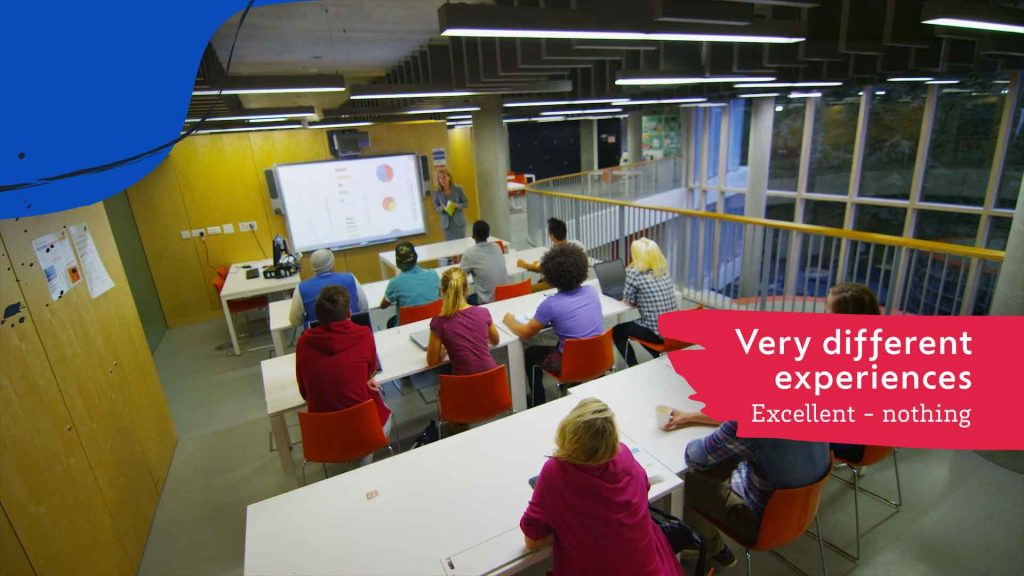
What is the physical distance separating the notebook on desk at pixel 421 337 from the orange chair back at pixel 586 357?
0.96 metres

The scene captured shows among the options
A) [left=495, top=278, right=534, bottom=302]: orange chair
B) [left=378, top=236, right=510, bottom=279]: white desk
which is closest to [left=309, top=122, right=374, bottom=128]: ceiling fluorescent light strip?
[left=378, top=236, right=510, bottom=279]: white desk

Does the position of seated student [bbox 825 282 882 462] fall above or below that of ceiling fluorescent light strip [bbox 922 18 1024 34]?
below

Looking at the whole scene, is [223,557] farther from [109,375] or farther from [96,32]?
[96,32]

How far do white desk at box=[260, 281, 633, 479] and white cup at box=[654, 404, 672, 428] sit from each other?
1181 millimetres

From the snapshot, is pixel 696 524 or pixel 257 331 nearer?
pixel 696 524

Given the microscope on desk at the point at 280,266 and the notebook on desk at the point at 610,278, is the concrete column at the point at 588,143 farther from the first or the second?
the notebook on desk at the point at 610,278

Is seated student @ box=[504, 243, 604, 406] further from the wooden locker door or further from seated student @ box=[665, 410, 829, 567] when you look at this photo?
the wooden locker door

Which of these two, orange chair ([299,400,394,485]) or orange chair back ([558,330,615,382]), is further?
orange chair back ([558,330,615,382])

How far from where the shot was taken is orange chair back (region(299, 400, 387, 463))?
7.83 feet

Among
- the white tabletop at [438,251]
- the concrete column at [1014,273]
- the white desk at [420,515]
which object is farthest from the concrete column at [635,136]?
the white desk at [420,515]

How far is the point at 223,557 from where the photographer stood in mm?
2633

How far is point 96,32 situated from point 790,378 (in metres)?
2.57

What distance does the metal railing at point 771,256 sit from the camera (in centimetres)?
312

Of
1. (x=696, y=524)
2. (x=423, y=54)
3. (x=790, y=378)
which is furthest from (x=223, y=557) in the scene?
(x=423, y=54)
